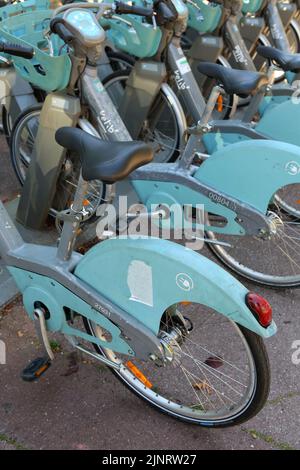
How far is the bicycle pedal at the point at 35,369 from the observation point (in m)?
2.26

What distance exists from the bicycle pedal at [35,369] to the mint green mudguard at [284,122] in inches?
80.1

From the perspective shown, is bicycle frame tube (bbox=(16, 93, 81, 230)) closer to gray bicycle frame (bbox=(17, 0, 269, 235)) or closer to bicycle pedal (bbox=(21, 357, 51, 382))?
gray bicycle frame (bbox=(17, 0, 269, 235))

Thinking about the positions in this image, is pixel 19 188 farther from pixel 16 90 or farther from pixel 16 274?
pixel 16 274

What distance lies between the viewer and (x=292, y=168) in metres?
2.57

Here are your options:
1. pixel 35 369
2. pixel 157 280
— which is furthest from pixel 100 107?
pixel 35 369

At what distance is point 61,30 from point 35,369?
1.72m

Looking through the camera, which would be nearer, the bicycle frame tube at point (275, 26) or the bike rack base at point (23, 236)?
the bike rack base at point (23, 236)

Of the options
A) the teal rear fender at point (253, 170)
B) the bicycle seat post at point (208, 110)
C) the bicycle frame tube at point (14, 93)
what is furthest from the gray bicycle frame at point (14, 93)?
the teal rear fender at point (253, 170)

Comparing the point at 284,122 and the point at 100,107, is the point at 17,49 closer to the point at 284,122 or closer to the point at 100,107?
the point at 100,107

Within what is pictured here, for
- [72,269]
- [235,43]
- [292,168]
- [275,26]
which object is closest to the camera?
[72,269]

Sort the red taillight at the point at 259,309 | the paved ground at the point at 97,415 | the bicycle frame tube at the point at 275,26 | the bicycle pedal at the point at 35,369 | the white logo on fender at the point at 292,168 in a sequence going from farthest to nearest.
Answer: the bicycle frame tube at the point at 275,26, the white logo on fender at the point at 292,168, the bicycle pedal at the point at 35,369, the paved ground at the point at 97,415, the red taillight at the point at 259,309

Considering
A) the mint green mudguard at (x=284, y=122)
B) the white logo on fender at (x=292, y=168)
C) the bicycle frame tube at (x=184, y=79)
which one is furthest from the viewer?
the bicycle frame tube at (x=184, y=79)

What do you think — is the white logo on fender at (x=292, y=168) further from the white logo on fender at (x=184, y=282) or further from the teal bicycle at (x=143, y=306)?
the white logo on fender at (x=184, y=282)

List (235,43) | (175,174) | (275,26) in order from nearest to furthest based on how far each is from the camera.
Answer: (175,174) < (235,43) < (275,26)
